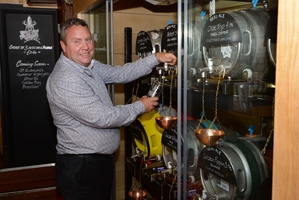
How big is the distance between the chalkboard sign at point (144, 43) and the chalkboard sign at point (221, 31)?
2.36ft

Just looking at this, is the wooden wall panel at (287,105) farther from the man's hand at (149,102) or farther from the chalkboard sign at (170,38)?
the man's hand at (149,102)

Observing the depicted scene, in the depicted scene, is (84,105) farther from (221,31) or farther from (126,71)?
(221,31)

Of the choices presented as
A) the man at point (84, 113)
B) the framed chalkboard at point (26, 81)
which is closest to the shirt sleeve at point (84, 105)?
the man at point (84, 113)

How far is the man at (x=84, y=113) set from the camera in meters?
1.83

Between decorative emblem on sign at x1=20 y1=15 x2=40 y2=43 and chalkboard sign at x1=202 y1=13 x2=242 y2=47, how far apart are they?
8.59ft

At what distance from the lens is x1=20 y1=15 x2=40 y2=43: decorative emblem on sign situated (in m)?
3.56

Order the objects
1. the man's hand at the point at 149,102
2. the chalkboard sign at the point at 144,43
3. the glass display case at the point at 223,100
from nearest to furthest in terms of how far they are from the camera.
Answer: the glass display case at the point at 223,100, the man's hand at the point at 149,102, the chalkboard sign at the point at 144,43

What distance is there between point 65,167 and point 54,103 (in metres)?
0.41

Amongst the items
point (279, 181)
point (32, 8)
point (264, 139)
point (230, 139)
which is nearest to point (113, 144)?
point (230, 139)

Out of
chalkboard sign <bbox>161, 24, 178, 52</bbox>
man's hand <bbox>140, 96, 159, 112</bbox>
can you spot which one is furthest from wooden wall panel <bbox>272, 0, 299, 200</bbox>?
man's hand <bbox>140, 96, 159, 112</bbox>

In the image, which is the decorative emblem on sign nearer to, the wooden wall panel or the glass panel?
the glass panel

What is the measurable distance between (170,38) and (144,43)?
16.1 inches

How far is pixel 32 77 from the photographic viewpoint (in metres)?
3.63

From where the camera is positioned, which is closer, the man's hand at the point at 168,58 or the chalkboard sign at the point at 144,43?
the man's hand at the point at 168,58
